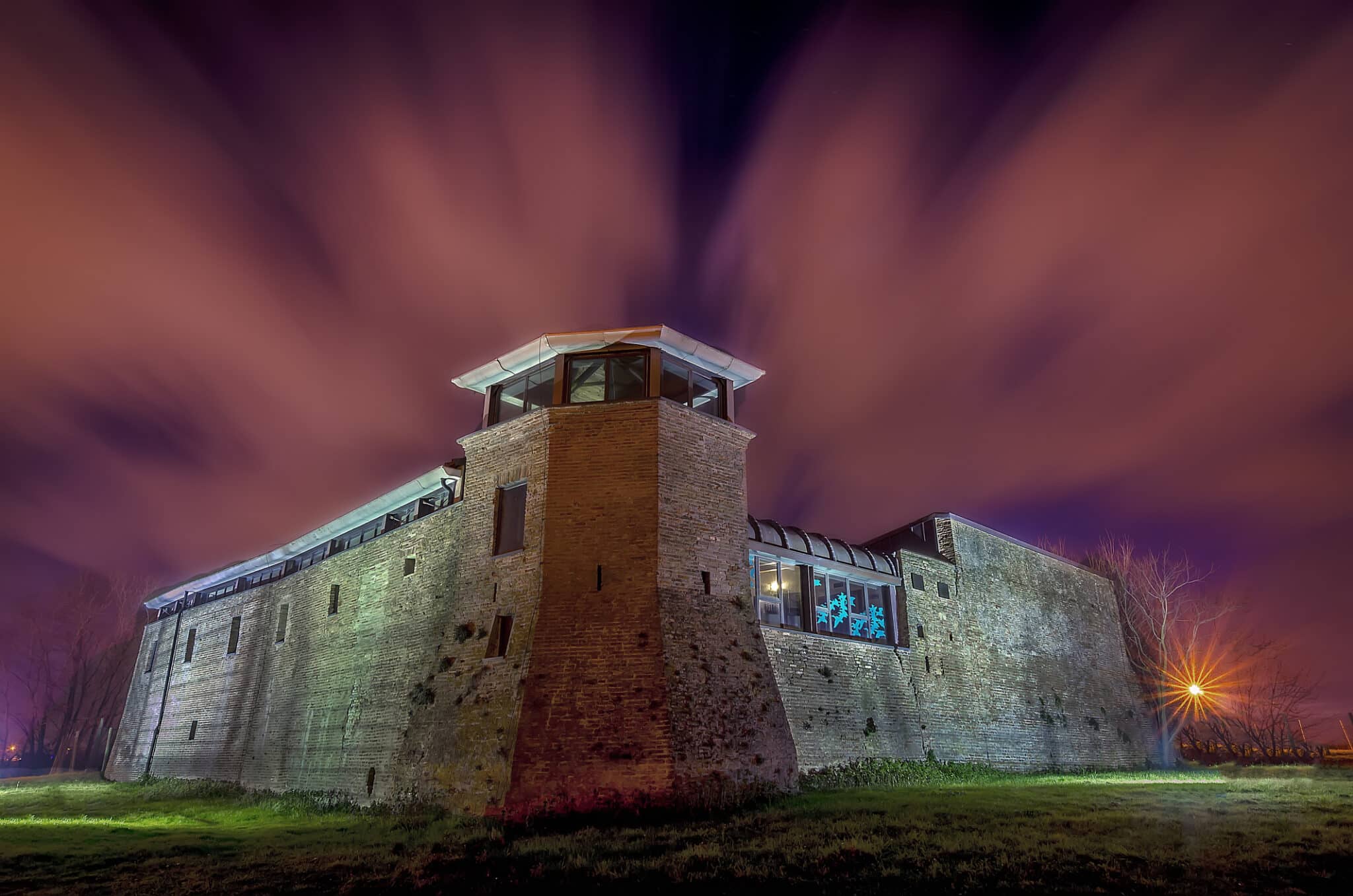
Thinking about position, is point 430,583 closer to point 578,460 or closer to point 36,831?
point 578,460

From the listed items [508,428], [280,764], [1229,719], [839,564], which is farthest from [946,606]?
[1229,719]

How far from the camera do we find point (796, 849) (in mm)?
9023

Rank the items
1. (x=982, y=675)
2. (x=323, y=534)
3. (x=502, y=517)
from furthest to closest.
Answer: (x=323, y=534)
(x=982, y=675)
(x=502, y=517)

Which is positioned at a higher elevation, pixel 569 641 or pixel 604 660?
pixel 569 641

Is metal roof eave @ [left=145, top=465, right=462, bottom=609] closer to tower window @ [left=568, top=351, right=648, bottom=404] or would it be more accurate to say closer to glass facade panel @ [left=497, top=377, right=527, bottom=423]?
glass facade panel @ [left=497, top=377, right=527, bottom=423]

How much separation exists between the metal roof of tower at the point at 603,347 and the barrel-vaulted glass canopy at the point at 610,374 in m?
0.01

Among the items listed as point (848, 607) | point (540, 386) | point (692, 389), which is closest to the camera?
point (692, 389)

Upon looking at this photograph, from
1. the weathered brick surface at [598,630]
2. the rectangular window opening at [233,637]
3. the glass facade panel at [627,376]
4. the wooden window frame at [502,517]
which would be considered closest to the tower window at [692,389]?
the glass facade panel at [627,376]

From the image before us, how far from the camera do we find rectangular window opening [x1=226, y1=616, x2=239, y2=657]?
25609 millimetres

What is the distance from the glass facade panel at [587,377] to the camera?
51.5ft

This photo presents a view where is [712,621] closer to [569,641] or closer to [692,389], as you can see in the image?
[569,641]

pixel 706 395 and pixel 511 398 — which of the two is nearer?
pixel 706 395

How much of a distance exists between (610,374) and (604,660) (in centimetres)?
584

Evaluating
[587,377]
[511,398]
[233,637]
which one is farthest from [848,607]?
[233,637]
